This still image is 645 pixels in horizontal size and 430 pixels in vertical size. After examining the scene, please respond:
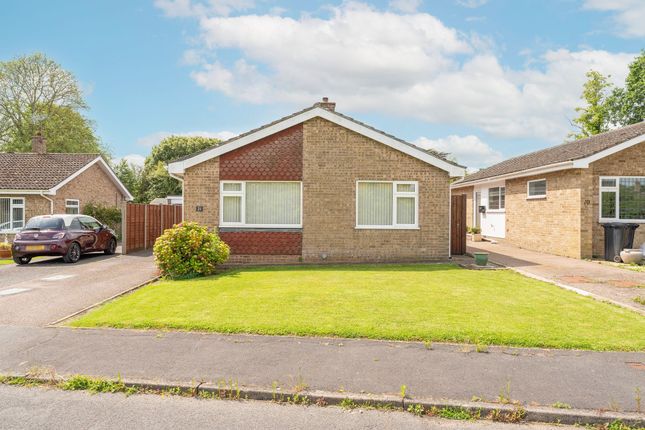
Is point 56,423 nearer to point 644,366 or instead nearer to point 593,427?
point 593,427

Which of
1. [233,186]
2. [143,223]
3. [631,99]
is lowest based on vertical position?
[143,223]

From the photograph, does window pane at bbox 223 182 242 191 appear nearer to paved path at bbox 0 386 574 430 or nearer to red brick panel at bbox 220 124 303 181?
red brick panel at bbox 220 124 303 181

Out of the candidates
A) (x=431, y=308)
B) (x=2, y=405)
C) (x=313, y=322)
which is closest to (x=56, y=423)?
(x=2, y=405)

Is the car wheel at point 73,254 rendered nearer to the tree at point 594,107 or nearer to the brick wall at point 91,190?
the brick wall at point 91,190

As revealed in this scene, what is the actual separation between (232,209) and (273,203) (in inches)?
49.2

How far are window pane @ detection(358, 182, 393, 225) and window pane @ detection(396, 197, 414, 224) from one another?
27 cm

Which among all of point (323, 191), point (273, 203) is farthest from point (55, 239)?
point (323, 191)

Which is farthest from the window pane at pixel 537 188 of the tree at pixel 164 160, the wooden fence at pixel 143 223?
the tree at pixel 164 160

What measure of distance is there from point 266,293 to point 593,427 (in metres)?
5.89

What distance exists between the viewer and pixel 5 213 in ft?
71.4

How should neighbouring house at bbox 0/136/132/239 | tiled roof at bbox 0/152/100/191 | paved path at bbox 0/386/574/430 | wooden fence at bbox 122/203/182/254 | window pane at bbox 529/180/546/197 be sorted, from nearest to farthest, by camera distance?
paved path at bbox 0/386/574/430 → window pane at bbox 529/180/546/197 → wooden fence at bbox 122/203/182/254 → neighbouring house at bbox 0/136/132/239 → tiled roof at bbox 0/152/100/191

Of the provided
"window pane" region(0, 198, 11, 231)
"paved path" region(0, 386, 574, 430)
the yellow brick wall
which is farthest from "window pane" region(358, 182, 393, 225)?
"window pane" region(0, 198, 11, 231)

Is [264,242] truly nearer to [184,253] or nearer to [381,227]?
[184,253]

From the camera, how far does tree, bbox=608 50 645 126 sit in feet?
124
